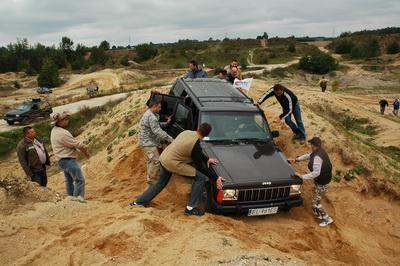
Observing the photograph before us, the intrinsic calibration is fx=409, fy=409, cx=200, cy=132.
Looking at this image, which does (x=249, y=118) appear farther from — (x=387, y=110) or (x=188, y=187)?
(x=387, y=110)

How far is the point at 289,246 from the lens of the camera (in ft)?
20.3

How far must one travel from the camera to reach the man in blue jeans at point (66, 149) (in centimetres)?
720

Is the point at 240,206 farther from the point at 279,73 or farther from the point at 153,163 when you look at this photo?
the point at 279,73

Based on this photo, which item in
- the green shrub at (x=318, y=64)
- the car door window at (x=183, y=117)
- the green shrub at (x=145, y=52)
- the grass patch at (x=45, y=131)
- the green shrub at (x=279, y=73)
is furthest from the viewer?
the green shrub at (x=145, y=52)

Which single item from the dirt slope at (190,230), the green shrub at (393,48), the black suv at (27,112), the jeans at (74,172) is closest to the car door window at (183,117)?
the dirt slope at (190,230)

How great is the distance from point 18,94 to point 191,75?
4709cm

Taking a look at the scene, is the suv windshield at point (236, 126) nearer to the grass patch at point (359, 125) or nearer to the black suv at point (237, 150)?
the black suv at point (237, 150)

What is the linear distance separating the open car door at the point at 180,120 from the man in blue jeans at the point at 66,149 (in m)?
2.03

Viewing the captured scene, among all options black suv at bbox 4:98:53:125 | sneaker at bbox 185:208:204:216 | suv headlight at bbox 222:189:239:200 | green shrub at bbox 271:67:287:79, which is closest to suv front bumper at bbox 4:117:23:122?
black suv at bbox 4:98:53:125

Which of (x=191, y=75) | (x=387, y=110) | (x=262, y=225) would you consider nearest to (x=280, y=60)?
(x=387, y=110)

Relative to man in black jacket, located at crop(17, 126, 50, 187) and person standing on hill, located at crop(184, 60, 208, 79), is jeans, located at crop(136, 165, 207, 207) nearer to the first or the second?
man in black jacket, located at crop(17, 126, 50, 187)

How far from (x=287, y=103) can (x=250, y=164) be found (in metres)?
3.12

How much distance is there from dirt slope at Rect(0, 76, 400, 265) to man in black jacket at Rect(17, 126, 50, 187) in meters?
1.36

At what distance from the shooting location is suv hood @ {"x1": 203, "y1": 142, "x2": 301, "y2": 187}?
21.8ft
